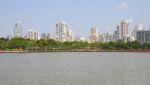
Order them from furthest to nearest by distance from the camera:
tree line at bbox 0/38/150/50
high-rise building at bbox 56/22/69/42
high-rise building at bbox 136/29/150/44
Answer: high-rise building at bbox 56/22/69/42 < high-rise building at bbox 136/29/150/44 < tree line at bbox 0/38/150/50

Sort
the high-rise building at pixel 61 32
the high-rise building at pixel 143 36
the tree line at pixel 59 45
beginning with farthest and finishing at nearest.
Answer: the high-rise building at pixel 61 32
the high-rise building at pixel 143 36
the tree line at pixel 59 45

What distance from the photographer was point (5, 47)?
110625 mm

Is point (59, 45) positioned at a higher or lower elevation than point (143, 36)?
lower

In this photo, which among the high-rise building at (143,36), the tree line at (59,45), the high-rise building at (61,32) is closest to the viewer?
the tree line at (59,45)

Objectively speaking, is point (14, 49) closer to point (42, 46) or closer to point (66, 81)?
point (42, 46)

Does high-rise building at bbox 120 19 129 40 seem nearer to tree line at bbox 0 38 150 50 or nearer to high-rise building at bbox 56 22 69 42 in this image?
high-rise building at bbox 56 22 69 42

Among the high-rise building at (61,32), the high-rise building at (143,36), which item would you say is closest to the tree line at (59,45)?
the high-rise building at (143,36)

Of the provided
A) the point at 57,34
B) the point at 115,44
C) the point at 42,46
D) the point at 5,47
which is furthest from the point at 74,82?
the point at 57,34

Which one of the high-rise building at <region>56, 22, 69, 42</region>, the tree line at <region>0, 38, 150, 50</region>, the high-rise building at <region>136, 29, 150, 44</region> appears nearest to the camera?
the tree line at <region>0, 38, 150, 50</region>

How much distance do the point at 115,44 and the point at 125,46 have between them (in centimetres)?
446

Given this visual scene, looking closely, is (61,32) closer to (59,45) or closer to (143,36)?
(143,36)

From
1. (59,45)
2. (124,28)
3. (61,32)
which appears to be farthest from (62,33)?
(59,45)

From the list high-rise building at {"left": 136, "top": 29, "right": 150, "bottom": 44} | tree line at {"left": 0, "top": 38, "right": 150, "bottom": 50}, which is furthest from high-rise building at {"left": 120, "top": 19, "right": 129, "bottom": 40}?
tree line at {"left": 0, "top": 38, "right": 150, "bottom": 50}

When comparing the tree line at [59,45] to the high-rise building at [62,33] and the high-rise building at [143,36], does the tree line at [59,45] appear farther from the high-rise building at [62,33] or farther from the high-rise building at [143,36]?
the high-rise building at [62,33]
